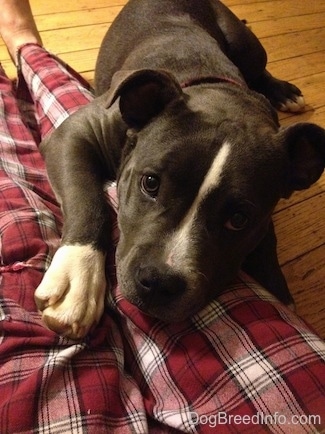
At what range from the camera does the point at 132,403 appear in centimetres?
145

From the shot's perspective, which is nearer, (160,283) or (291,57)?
(160,283)

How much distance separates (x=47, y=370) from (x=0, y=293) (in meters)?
0.31

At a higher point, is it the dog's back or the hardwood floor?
the dog's back

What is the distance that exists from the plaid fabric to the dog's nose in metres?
0.15

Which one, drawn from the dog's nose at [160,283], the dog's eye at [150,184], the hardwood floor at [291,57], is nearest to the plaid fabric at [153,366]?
the dog's nose at [160,283]

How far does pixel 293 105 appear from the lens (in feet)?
10.7

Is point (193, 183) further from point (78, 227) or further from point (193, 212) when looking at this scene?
point (78, 227)

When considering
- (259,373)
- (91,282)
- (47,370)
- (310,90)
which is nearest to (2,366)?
(47,370)

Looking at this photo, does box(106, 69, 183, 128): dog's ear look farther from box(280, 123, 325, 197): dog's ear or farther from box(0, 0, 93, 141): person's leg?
box(0, 0, 93, 141): person's leg

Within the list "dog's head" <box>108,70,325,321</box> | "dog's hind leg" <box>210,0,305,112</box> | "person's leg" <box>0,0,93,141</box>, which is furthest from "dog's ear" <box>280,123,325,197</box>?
"dog's hind leg" <box>210,0,305,112</box>

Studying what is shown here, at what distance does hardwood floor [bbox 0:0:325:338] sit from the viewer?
7.89 ft

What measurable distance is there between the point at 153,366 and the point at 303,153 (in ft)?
2.85

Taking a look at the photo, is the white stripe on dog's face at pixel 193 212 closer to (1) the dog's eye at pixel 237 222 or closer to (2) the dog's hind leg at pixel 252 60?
(1) the dog's eye at pixel 237 222

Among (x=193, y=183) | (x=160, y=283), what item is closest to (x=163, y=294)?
(x=160, y=283)
